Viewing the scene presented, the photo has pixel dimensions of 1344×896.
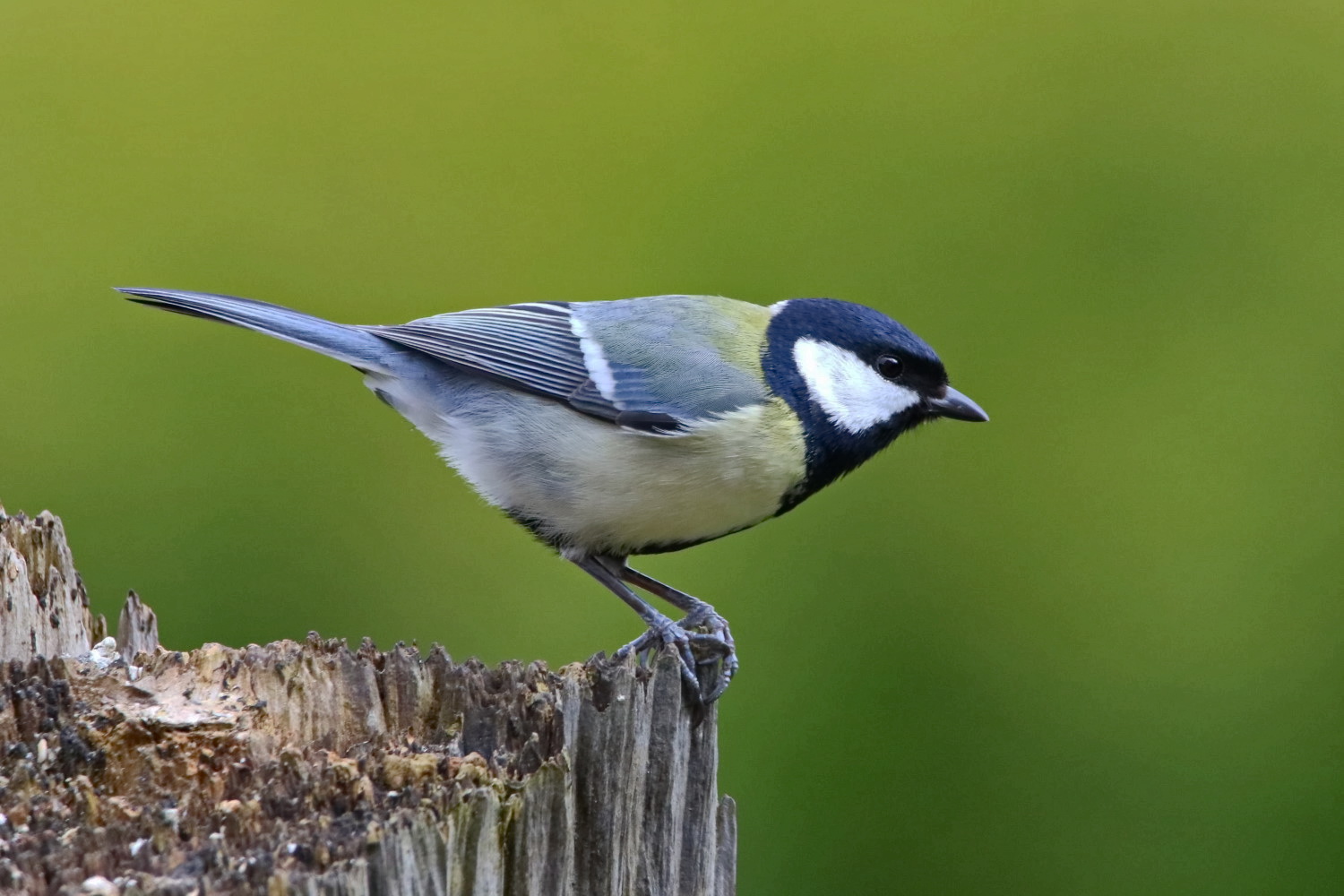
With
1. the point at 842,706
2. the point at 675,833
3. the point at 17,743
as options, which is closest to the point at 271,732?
the point at 17,743

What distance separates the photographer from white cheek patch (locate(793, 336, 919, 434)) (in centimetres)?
273

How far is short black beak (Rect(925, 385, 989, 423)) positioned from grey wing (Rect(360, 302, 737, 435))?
1.86ft

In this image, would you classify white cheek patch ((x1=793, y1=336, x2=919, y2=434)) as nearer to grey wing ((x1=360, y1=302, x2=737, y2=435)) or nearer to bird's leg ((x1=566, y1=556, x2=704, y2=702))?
grey wing ((x1=360, y1=302, x2=737, y2=435))

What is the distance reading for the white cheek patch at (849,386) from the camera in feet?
8.95

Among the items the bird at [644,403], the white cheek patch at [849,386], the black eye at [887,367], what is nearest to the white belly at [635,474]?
the bird at [644,403]

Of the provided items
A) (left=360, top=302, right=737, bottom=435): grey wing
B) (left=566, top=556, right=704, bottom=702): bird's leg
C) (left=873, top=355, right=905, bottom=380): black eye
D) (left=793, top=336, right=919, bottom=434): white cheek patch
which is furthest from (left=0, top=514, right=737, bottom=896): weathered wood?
(left=873, top=355, right=905, bottom=380): black eye

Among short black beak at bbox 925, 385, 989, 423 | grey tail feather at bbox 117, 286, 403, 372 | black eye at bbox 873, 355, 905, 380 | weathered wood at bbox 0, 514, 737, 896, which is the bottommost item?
weathered wood at bbox 0, 514, 737, 896

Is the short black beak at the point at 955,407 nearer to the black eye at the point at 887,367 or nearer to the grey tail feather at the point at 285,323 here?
the black eye at the point at 887,367

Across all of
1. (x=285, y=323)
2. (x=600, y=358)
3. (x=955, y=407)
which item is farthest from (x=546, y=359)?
(x=955, y=407)

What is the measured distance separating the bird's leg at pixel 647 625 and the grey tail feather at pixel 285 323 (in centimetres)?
63

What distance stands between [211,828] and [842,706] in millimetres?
2076

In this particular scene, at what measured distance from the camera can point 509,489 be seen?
2746 millimetres

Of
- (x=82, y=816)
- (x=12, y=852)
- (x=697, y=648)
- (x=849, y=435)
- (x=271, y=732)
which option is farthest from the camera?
(x=849, y=435)

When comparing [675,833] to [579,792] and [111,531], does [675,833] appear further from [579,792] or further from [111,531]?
[111,531]
